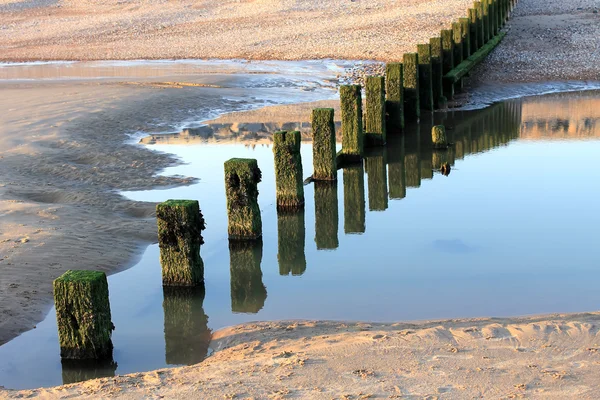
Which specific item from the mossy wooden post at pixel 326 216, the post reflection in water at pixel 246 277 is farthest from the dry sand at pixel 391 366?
the mossy wooden post at pixel 326 216

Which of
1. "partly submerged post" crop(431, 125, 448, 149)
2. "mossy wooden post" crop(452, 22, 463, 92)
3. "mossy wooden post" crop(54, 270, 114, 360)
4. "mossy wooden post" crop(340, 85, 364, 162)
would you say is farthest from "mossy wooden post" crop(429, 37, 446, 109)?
"mossy wooden post" crop(54, 270, 114, 360)

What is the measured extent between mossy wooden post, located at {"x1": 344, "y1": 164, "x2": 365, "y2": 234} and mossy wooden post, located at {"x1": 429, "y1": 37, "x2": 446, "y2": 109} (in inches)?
190

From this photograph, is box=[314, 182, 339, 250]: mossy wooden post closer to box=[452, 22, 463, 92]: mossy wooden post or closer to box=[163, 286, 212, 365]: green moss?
box=[163, 286, 212, 365]: green moss

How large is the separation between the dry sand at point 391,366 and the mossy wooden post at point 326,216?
8.44 ft

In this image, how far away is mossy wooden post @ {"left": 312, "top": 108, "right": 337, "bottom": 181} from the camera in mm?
9664

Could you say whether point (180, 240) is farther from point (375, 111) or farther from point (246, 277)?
point (375, 111)

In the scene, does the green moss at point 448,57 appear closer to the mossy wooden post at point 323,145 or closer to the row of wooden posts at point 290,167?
the row of wooden posts at point 290,167

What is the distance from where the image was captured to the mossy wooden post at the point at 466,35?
17.2 m

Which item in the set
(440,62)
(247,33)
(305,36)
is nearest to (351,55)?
(305,36)

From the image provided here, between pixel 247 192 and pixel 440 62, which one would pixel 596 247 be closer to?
pixel 247 192

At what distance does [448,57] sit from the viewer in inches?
639

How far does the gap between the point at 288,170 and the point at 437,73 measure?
24.6ft

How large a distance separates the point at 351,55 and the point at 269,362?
18440 mm

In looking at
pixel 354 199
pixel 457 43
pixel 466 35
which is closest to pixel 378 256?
pixel 354 199
